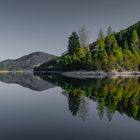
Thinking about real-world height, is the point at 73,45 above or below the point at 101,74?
above

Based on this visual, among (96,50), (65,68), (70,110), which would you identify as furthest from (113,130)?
(65,68)

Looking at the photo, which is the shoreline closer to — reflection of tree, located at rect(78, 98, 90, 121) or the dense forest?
the dense forest

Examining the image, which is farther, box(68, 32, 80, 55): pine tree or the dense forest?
box(68, 32, 80, 55): pine tree

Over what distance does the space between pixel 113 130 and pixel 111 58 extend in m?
147

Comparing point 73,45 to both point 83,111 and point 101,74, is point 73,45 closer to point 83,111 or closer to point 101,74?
point 101,74

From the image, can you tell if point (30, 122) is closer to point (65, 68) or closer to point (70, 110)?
point (70, 110)

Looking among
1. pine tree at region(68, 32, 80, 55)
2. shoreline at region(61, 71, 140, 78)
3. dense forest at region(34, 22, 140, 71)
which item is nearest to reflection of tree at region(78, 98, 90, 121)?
shoreline at region(61, 71, 140, 78)

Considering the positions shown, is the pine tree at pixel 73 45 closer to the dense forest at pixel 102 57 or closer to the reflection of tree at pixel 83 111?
the dense forest at pixel 102 57

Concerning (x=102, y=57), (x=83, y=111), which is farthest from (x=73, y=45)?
(x=83, y=111)

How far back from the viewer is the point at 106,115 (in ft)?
104

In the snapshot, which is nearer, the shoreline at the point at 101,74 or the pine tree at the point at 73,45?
the shoreline at the point at 101,74

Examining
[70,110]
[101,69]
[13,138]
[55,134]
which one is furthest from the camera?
[101,69]

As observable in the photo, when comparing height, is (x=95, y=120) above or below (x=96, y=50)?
below

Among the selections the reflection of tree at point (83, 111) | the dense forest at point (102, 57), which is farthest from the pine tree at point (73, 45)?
the reflection of tree at point (83, 111)
